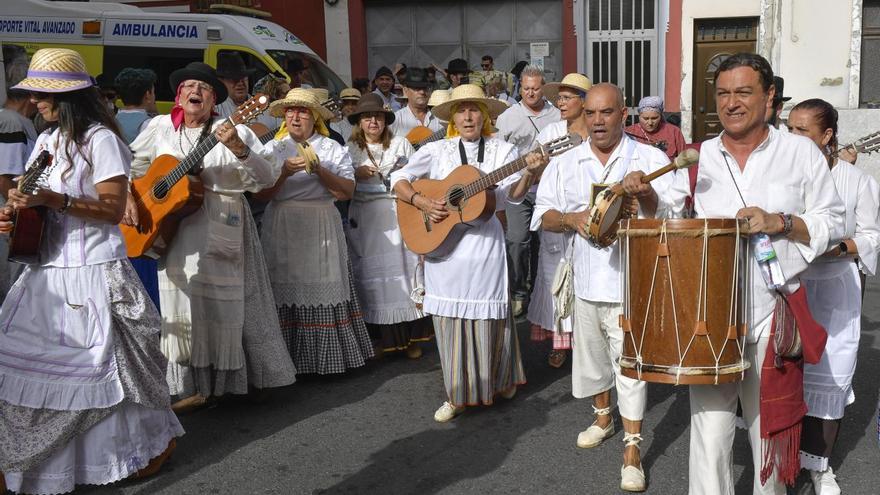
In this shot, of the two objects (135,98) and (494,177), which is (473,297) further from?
(135,98)

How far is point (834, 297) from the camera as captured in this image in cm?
462

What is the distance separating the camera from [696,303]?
369 centimetres

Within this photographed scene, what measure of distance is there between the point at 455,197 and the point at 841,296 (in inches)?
85.0

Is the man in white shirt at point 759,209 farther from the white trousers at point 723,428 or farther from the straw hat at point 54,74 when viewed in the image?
the straw hat at point 54,74

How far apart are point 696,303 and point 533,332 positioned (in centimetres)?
351

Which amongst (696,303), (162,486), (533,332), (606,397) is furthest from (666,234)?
(533,332)

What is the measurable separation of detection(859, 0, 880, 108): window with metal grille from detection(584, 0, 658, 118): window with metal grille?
3349mm

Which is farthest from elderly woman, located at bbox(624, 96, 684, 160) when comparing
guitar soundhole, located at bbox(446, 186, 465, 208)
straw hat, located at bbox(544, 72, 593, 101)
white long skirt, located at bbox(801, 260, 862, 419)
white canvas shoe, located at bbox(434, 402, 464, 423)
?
white long skirt, located at bbox(801, 260, 862, 419)

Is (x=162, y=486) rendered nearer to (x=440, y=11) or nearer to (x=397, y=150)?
(x=397, y=150)

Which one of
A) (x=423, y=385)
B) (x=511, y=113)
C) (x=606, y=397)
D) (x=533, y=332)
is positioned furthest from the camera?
(x=511, y=113)

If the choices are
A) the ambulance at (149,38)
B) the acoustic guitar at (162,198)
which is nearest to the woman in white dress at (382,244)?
the acoustic guitar at (162,198)

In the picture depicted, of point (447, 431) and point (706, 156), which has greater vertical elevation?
point (706, 156)

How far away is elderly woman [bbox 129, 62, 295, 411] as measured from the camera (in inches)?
219

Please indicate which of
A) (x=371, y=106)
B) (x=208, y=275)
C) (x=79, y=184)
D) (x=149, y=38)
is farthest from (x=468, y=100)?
(x=149, y=38)
